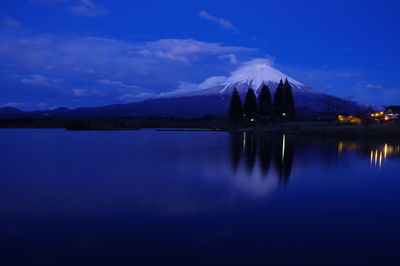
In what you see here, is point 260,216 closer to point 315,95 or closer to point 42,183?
point 42,183

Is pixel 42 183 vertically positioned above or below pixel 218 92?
below

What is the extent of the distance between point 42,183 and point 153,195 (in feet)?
15.0

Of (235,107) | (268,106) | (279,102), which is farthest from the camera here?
(235,107)

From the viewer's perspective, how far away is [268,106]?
59.9m

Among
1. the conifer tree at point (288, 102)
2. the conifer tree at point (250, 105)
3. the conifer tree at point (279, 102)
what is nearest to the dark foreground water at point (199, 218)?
the conifer tree at point (279, 102)

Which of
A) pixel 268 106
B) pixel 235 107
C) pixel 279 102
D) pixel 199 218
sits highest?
pixel 279 102

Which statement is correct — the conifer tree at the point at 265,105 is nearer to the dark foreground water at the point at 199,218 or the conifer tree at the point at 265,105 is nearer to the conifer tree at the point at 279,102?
the conifer tree at the point at 279,102

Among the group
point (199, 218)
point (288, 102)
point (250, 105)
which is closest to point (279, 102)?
point (288, 102)

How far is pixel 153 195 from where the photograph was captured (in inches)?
348

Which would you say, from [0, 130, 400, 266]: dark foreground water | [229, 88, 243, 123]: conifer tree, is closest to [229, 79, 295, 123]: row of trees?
[229, 88, 243, 123]: conifer tree

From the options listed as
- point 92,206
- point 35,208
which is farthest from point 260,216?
point 35,208

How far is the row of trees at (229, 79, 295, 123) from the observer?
6022 centimetres

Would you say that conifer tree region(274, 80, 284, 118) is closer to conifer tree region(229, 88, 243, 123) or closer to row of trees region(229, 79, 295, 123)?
row of trees region(229, 79, 295, 123)

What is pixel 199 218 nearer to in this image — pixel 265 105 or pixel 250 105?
pixel 265 105
